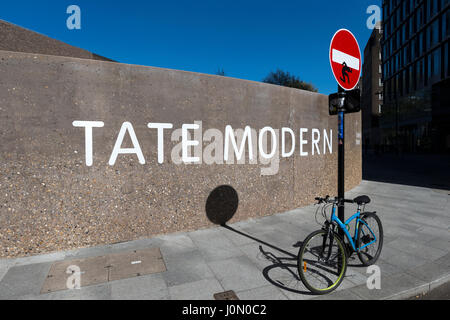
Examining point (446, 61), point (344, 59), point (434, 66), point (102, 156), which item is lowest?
point (102, 156)

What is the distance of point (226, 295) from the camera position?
3.00m

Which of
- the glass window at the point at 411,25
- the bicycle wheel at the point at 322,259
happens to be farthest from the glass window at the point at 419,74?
the bicycle wheel at the point at 322,259

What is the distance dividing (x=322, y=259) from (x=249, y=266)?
0.99m

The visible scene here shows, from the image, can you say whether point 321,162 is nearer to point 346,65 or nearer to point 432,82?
point 346,65

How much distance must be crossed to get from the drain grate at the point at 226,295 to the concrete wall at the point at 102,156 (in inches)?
89.3

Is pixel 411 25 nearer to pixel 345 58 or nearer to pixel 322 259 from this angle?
pixel 345 58

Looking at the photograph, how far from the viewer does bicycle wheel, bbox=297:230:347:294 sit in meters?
3.02

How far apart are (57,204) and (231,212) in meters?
3.24

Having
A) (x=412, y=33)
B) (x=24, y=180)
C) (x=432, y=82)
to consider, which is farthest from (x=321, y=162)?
(x=412, y=33)

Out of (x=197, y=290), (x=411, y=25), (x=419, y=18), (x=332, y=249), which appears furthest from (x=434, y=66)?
(x=197, y=290)

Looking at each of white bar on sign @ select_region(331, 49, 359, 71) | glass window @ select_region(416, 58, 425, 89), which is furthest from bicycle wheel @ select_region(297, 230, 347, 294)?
glass window @ select_region(416, 58, 425, 89)

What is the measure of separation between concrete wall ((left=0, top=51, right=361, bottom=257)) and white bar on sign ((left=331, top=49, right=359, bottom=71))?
8.55ft

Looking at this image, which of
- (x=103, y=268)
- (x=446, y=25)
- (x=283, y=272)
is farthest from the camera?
(x=446, y=25)

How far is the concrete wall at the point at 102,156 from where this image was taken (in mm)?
4027
